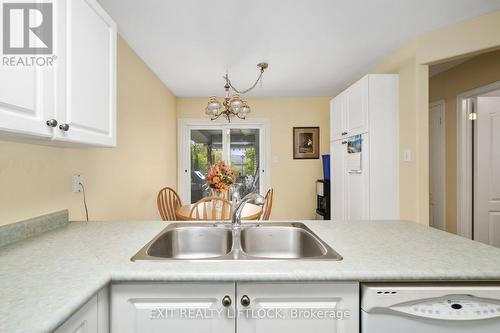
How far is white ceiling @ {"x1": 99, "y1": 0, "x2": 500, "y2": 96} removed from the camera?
6.07 ft

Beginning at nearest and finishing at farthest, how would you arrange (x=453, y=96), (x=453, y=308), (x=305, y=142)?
(x=453, y=308) < (x=453, y=96) < (x=305, y=142)

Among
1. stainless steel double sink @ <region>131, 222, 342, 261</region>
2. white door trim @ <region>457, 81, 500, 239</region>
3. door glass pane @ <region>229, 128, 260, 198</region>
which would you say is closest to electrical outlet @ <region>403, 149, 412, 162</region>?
white door trim @ <region>457, 81, 500, 239</region>

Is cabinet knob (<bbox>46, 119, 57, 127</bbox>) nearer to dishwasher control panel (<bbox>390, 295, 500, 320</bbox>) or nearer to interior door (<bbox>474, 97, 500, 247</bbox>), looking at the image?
dishwasher control panel (<bbox>390, 295, 500, 320</bbox>)

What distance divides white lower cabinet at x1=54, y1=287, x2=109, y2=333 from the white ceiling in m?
1.91

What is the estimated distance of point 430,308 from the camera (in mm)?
776

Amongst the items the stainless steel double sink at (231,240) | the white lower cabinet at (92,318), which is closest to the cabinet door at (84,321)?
the white lower cabinet at (92,318)

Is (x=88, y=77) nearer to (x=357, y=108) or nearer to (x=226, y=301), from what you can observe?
(x=226, y=301)

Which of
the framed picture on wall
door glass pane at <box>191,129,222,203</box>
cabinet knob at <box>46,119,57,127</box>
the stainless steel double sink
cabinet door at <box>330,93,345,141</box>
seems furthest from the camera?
door glass pane at <box>191,129,222,203</box>

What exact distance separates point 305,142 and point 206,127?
1.78m

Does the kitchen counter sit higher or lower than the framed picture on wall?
lower

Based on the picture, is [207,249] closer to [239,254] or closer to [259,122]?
[239,254]

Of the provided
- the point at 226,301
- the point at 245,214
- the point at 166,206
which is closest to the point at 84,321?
the point at 226,301

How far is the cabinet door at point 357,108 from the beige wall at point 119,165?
2.40m

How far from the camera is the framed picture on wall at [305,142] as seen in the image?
423cm
